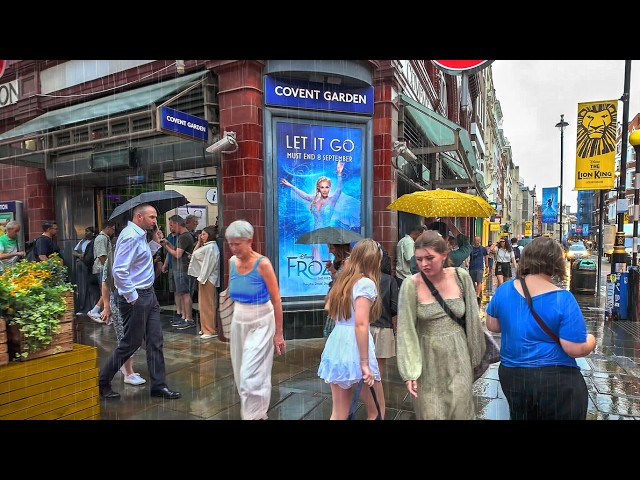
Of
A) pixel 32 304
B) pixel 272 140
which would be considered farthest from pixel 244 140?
pixel 32 304

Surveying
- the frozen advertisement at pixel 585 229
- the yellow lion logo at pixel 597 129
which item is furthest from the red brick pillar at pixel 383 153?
the frozen advertisement at pixel 585 229

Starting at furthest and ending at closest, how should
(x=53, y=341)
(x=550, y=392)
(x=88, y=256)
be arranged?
(x=88, y=256), (x=53, y=341), (x=550, y=392)

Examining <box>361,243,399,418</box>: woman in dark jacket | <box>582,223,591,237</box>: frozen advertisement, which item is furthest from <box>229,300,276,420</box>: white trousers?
<box>582,223,591,237</box>: frozen advertisement

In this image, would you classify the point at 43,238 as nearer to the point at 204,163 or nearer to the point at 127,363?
the point at 204,163

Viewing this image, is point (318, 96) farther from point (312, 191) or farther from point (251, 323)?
point (251, 323)

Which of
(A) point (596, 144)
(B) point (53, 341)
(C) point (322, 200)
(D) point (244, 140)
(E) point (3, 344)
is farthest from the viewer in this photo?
(A) point (596, 144)

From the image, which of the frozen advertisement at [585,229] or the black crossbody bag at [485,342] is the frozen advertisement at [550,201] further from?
the frozen advertisement at [585,229]

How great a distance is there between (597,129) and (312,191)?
29.7 feet

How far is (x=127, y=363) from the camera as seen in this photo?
15.7ft

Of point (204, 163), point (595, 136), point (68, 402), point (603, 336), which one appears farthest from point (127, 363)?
point (595, 136)

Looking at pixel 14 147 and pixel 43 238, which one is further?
pixel 14 147

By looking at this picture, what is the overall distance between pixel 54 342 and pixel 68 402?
0.53 meters

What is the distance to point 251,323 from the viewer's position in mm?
3426

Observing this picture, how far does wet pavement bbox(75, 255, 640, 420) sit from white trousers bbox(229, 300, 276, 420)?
0.65m
